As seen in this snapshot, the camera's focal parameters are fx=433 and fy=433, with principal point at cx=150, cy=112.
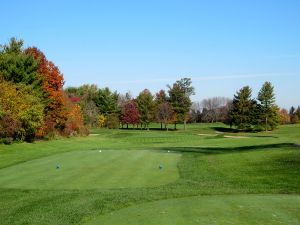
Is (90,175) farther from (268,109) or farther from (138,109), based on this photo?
(138,109)

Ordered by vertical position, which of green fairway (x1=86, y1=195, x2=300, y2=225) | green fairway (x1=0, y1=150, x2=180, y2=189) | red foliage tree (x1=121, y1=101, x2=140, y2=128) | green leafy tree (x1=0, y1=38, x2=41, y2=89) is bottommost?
green fairway (x1=0, y1=150, x2=180, y2=189)

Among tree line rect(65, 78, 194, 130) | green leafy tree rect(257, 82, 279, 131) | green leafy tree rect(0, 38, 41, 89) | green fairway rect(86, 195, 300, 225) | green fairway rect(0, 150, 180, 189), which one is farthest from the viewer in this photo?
tree line rect(65, 78, 194, 130)

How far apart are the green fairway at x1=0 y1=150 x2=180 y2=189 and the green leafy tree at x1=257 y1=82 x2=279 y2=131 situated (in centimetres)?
6622

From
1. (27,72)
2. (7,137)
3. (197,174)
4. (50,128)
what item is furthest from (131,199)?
(50,128)

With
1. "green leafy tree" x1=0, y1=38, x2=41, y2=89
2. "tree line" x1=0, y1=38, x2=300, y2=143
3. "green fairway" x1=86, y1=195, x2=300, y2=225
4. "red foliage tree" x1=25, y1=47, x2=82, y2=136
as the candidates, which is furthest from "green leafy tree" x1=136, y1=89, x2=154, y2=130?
"green fairway" x1=86, y1=195, x2=300, y2=225

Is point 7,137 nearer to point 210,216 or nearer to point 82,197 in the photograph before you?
point 82,197

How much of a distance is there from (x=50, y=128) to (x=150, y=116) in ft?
163

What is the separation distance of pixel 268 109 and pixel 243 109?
199 inches

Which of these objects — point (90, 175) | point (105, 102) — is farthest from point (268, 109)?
point (90, 175)

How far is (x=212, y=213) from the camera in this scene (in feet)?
33.9

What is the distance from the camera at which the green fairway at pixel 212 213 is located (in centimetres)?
968

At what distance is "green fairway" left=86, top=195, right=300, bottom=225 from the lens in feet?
31.8

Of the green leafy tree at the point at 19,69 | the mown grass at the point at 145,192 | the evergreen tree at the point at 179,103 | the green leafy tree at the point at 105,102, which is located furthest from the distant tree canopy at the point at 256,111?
the mown grass at the point at 145,192

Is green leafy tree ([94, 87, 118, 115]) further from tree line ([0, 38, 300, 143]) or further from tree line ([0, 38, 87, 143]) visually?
tree line ([0, 38, 87, 143])
